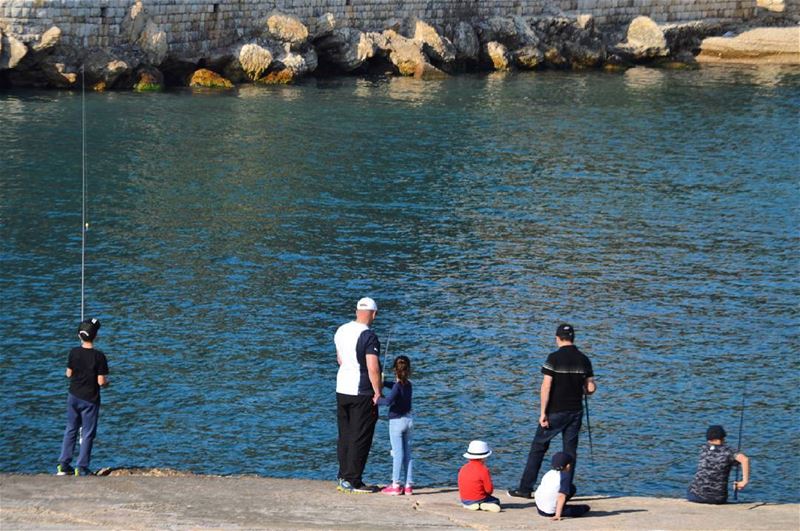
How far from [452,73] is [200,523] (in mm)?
42606

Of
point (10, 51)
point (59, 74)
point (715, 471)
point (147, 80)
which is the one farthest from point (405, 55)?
point (715, 471)

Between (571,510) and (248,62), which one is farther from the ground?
(248,62)

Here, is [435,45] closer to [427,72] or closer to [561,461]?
[427,72]

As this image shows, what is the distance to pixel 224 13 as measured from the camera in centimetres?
4847

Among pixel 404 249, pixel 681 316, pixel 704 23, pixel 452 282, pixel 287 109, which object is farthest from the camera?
pixel 704 23

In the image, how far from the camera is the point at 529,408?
17.6 m

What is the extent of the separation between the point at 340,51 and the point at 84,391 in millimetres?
38449

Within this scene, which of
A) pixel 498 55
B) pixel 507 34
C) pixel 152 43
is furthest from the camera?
pixel 507 34

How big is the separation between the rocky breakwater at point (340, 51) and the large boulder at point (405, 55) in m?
0.04

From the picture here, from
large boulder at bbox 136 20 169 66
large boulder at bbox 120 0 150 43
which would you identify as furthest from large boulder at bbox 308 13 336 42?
large boulder at bbox 120 0 150 43

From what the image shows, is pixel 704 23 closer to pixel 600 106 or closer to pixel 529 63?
pixel 529 63

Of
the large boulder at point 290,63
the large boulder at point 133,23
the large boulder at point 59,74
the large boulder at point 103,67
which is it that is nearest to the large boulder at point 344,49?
the large boulder at point 290,63

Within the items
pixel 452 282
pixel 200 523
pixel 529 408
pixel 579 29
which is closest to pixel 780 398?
pixel 529 408

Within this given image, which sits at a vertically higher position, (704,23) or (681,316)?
(704,23)
